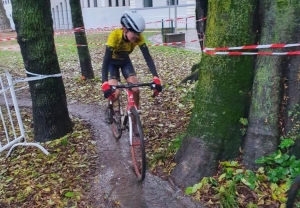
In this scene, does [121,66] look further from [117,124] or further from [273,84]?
[273,84]

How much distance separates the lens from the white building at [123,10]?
1142 inches

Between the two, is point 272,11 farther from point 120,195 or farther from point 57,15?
point 57,15

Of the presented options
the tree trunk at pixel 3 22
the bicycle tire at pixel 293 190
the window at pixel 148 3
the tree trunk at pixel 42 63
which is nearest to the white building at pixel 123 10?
the window at pixel 148 3

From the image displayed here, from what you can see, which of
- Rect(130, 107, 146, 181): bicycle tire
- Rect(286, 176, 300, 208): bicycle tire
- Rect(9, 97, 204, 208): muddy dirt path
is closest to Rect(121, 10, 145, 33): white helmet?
Rect(130, 107, 146, 181): bicycle tire

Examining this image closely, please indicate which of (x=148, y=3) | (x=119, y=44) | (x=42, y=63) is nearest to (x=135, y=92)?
(x=119, y=44)

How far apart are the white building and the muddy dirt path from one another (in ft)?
80.5

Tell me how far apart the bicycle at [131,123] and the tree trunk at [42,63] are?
937mm

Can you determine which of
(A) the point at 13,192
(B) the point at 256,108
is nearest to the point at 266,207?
(B) the point at 256,108

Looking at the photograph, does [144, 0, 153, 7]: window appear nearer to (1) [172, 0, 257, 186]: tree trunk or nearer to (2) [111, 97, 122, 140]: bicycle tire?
(2) [111, 97, 122, 140]: bicycle tire

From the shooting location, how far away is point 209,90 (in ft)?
12.2

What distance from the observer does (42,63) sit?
17.1 ft

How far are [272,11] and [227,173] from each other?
69.9 inches

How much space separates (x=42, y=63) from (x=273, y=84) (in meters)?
3.57

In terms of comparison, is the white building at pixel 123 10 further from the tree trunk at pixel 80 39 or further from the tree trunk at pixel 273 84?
the tree trunk at pixel 273 84
